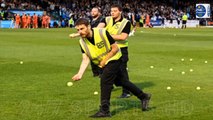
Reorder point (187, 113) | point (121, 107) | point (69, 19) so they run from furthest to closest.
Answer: point (69, 19) → point (121, 107) → point (187, 113)

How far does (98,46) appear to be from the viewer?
27.6 feet

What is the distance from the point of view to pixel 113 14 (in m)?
10.4

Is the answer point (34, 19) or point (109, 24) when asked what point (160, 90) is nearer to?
point (109, 24)

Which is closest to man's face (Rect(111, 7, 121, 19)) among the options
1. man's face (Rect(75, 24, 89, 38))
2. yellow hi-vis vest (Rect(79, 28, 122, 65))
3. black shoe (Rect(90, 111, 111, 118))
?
yellow hi-vis vest (Rect(79, 28, 122, 65))

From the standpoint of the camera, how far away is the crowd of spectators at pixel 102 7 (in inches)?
2554

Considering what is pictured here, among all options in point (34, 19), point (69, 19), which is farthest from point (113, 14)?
point (69, 19)

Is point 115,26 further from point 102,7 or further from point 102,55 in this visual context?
point 102,7

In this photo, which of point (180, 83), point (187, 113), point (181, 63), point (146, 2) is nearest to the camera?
point (187, 113)

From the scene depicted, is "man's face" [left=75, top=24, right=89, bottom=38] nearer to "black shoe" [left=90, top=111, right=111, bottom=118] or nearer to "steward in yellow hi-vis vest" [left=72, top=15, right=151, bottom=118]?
"steward in yellow hi-vis vest" [left=72, top=15, right=151, bottom=118]

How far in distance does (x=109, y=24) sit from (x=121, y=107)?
6.43 feet

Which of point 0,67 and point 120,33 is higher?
point 120,33

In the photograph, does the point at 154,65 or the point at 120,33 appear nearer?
the point at 120,33

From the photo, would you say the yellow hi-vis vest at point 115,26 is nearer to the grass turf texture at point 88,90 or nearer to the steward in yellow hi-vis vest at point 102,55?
the grass turf texture at point 88,90

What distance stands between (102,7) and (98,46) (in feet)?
207
